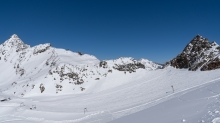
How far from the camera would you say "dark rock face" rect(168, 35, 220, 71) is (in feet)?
145

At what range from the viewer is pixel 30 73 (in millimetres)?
66375

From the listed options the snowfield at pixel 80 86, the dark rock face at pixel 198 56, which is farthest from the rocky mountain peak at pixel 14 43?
the dark rock face at pixel 198 56

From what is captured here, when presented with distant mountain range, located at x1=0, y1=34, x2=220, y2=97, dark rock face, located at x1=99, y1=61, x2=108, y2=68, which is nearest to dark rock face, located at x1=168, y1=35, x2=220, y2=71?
distant mountain range, located at x1=0, y1=34, x2=220, y2=97

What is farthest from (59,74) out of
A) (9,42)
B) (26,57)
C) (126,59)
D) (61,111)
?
(9,42)

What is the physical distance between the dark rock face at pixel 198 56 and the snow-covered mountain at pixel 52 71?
675 inches

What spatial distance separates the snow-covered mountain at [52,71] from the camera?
170 ft

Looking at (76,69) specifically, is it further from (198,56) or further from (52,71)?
(198,56)

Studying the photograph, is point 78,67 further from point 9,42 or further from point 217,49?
point 9,42

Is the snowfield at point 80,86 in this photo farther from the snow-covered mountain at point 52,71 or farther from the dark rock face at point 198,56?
the dark rock face at point 198,56

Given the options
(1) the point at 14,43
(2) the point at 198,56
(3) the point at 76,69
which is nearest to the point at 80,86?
(3) the point at 76,69

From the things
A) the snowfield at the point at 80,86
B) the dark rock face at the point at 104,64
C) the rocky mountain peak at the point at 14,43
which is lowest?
the snowfield at the point at 80,86

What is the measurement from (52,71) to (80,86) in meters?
11.3

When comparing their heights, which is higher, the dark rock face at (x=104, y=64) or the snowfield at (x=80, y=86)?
the dark rock face at (x=104, y=64)

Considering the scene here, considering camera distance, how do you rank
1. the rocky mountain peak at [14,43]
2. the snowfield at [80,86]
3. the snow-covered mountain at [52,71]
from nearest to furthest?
the snowfield at [80,86]
the snow-covered mountain at [52,71]
the rocky mountain peak at [14,43]
